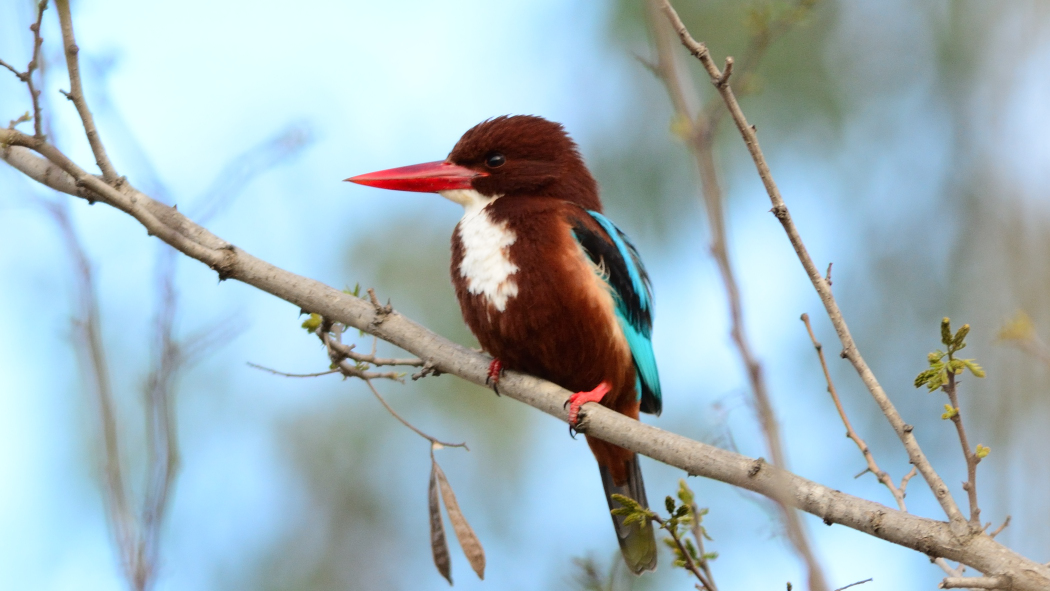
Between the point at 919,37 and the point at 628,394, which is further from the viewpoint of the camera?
the point at 919,37

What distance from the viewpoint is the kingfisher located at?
129 inches

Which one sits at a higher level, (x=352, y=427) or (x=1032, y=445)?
(x=352, y=427)

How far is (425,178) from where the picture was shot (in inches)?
150

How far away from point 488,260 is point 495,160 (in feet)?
1.92

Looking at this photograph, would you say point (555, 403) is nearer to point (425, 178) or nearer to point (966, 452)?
point (425, 178)

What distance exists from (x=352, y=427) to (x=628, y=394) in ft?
14.4

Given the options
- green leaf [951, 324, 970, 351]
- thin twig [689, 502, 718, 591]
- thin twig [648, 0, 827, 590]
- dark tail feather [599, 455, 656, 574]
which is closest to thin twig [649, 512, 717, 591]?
thin twig [689, 502, 718, 591]

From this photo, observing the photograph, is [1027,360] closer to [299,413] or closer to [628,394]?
[628,394]

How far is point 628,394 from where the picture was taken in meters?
3.59

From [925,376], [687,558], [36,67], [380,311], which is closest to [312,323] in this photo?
[380,311]

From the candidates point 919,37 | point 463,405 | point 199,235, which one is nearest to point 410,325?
point 199,235

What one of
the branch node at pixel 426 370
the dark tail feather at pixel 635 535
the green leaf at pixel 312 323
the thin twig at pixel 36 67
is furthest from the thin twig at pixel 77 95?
the dark tail feather at pixel 635 535

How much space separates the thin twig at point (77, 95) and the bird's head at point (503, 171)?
1.14 meters

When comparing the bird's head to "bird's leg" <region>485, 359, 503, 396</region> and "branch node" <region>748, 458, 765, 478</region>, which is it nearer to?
"bird's leg" <region>485, 359, 503, 396</region>
